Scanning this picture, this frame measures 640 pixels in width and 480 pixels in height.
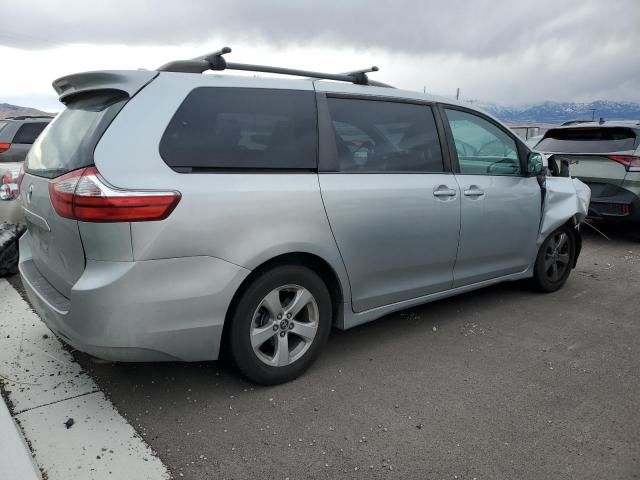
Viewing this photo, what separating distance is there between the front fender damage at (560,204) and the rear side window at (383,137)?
54.7 inches

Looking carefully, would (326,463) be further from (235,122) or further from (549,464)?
(235,122)

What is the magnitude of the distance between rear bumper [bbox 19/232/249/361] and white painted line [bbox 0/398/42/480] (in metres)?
0.46

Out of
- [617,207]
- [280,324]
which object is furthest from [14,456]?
[617,207]

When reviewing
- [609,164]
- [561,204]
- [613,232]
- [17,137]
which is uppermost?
[17,137]

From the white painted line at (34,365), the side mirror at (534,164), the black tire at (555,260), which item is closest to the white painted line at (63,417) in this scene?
the white painted line at (34,365)

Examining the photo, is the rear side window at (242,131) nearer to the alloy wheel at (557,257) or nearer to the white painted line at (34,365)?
the white painted line at (34,365)

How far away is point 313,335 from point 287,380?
1.00 ft

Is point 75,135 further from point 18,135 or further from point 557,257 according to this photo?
point 18,135

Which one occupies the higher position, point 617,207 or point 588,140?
point 588,140

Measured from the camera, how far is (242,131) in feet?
8.98

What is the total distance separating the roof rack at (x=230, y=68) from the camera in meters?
2.76

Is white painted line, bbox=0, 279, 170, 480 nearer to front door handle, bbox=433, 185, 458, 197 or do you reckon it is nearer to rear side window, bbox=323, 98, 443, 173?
rear side window, bbox=323, 98, 443, 173

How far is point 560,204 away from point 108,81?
151 inches

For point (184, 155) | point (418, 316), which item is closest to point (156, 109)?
point (184, 155)
